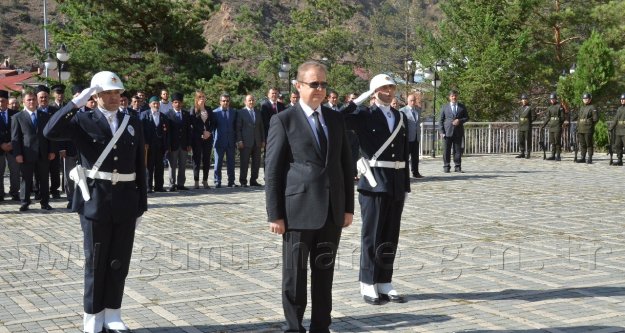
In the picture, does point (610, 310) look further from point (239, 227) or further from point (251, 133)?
point (251, 133)

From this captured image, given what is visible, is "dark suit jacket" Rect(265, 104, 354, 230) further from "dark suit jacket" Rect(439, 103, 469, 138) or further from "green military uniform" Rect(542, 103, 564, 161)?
"green military uniform" Rect(542, 103, 564, 161)

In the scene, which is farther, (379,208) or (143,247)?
(143,247)

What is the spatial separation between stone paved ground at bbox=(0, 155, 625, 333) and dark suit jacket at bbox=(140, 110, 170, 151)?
158cm

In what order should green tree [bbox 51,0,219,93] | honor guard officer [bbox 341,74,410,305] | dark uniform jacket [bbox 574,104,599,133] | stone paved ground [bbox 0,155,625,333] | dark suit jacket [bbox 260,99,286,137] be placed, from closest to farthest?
stone paved ground [bbox 0,155,625,333]
honor guard officer [bbox 341,74,410,305]
dark suit jacket [bbox 260,99,286,137]
dark uniform jacket [bbox 574,104,599,133]
green tree [bbox 51,0,219,93]

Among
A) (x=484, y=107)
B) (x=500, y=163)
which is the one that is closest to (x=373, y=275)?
(x=500, y=163)

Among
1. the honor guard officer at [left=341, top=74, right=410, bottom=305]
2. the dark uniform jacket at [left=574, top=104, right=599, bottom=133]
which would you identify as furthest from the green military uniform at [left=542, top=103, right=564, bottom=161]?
the honor guard officer at [left=341, top=74, right=410, bottom=305]

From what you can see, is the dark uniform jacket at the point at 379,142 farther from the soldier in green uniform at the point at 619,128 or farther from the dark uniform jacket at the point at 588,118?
the dark uniform jacket at the point at 588,118

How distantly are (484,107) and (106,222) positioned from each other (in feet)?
99.6

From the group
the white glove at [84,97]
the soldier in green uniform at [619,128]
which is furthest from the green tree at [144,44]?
the white glove at [84,97]

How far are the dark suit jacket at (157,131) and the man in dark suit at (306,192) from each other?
10759 mm

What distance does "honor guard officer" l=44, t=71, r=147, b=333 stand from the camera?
6.56m

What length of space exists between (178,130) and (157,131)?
48cm

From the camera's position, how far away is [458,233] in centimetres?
1164

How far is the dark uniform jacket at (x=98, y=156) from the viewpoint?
6.57 meters
